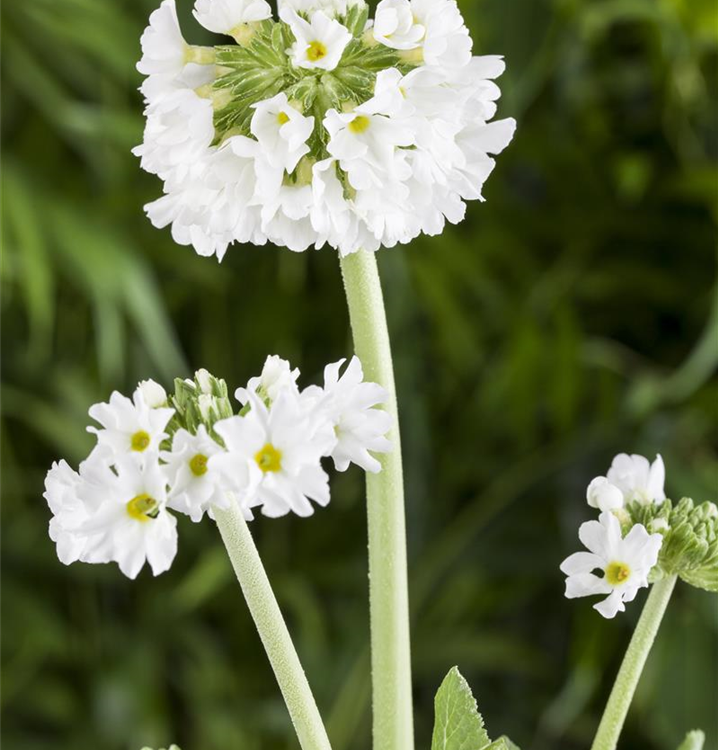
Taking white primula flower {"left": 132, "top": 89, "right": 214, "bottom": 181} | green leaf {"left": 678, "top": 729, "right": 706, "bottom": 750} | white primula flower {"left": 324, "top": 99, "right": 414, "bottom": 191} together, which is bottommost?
green leaf {"left": 678, "top": 729, "right": 706, "bottom": 750}

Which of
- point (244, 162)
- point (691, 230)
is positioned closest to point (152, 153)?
point (244, 162)

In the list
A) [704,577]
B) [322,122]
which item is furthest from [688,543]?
[322,122]

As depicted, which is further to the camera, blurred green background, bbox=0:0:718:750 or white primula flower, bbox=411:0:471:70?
blurred green background, bbox=0:0:718:750

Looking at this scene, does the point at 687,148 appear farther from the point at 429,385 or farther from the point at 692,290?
the point at 429,385

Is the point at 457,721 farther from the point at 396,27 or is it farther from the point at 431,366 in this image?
the point at 431,366

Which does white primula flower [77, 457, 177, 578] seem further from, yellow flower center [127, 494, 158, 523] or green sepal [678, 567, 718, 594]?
green sepal [678, 567, 718, 594]

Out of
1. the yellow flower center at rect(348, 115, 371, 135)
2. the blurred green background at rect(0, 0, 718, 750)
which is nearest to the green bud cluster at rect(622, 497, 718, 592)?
the yellow flower center at rect(348, 115, 371, 135)
